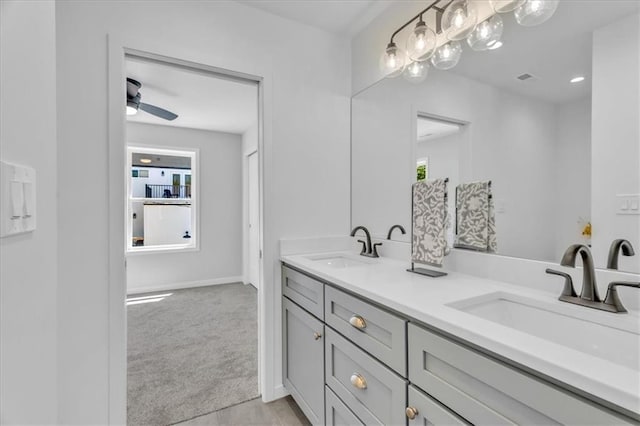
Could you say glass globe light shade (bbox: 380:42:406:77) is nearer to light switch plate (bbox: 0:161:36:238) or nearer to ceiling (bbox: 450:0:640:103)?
ceiling (bbox: 450:0:640:103)

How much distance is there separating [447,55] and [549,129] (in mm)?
676

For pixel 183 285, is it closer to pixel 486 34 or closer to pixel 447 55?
pixel 447 55

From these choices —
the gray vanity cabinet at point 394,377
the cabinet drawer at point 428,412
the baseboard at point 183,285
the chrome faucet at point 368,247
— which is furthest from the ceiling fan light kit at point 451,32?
the baseboard at point 183,285

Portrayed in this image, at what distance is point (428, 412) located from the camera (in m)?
0.90

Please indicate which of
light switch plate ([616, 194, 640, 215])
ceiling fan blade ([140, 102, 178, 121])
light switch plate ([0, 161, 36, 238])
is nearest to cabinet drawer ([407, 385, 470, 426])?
light switch plate ([616, 194, 640, 215])

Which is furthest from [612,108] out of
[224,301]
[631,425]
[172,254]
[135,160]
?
[135,160]

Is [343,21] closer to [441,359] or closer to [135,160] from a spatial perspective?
[441,359]

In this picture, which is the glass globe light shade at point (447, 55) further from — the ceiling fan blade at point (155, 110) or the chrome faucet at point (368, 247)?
the ceiling fan blade at point (155, 110)

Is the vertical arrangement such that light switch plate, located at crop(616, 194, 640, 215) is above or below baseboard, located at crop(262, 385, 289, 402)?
above

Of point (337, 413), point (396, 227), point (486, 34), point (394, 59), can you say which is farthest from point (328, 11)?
point (337, 413)

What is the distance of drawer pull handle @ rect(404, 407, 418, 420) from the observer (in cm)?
94

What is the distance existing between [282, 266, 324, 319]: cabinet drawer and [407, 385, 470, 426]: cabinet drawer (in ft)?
1.99

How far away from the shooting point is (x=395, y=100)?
6.42 ft

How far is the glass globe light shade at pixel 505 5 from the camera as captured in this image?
122 centimetres
